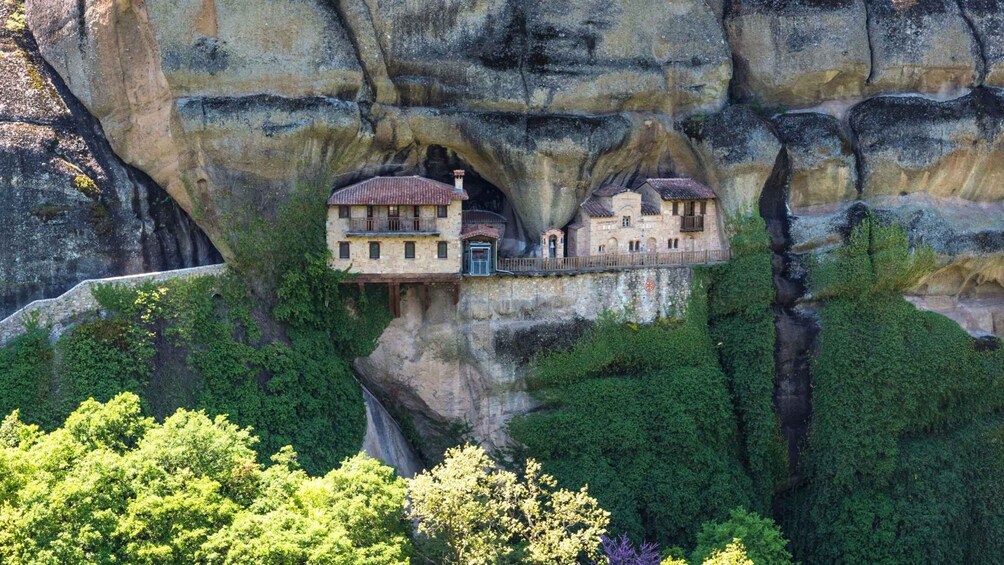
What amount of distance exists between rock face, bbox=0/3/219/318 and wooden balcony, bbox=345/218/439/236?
4.95 m

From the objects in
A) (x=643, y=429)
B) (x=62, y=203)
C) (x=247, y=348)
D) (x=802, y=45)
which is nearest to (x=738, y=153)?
(x=802, y=45)

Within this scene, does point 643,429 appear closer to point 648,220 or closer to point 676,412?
point 676,412

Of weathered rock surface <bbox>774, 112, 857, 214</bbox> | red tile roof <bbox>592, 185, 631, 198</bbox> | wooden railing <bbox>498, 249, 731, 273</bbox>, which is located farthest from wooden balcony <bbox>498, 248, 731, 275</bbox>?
weathered rock surface <bbox>774, 112, 857, 214</bbox>

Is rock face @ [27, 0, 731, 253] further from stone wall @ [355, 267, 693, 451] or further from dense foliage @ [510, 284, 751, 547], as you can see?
dense foliage @ [510, 284, 751, 547]

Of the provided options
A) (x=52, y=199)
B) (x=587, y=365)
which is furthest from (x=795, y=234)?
(x=52, y=199)

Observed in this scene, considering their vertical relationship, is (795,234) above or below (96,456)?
above

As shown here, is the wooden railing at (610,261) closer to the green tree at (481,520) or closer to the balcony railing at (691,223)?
the balcony railing at (691,223)

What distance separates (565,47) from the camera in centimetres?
4003

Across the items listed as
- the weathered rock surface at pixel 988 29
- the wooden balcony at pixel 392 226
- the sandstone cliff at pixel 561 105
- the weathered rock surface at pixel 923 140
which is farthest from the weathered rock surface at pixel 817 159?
the wooden balcony at pixel 392 226

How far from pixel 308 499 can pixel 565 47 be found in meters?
17.2

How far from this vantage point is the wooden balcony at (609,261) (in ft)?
131

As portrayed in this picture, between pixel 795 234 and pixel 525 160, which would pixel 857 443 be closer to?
pixel 795 234

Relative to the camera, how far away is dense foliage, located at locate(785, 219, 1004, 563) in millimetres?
39688

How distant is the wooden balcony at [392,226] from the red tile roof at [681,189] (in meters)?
7.73
